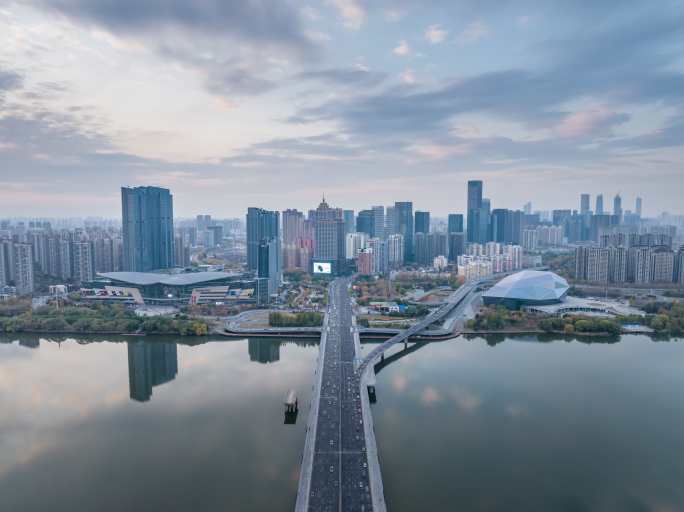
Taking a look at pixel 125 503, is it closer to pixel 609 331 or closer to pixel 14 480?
pixel 14 480

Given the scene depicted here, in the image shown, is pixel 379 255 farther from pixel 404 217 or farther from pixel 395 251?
pixel 404 217

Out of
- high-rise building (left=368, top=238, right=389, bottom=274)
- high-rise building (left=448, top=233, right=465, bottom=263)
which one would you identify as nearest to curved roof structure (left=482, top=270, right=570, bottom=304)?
high-rise building (left=368, top=238, right=389, bottom=274)

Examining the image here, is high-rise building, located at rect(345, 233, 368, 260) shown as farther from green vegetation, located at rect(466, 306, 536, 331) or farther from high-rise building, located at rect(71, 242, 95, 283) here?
green vegetation, located at rect(466, 306, 536, 331)

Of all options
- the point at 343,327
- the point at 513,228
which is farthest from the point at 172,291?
the point at 513,228

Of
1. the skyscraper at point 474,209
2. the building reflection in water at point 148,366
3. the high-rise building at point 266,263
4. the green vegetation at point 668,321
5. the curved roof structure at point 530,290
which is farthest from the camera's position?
the skyscraper at point 474,209

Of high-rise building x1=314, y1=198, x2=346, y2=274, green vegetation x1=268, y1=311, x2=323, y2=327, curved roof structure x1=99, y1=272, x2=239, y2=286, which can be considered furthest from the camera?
high-rise building x1=314, y1=198, x2=346, y2=274

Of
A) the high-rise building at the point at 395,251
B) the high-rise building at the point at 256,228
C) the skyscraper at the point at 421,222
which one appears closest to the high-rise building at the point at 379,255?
the high-rise building at the point at 395,251

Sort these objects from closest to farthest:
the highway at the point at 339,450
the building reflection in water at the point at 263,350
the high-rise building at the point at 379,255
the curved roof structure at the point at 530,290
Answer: the highway at the point at 339,450 < the building reflection in water at the point at 263,350 < the curved roof structure at the point at 530,290 < the high-rise building at the point at 379,255

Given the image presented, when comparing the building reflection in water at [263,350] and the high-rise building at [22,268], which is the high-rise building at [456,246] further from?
the high-rise building at [22,268]
